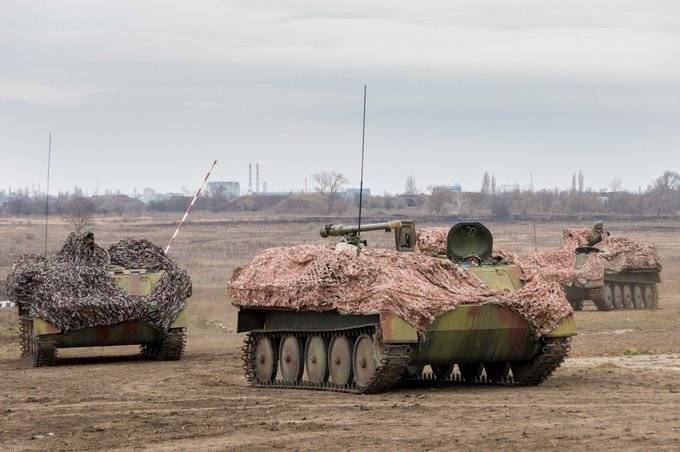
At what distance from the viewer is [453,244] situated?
2200 centimetres

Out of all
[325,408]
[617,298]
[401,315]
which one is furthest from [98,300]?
[617,298]

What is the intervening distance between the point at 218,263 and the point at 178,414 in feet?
158

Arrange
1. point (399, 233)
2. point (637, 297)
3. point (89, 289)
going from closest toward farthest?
point (399, 233) → point (89, 289) → point (637, 297)

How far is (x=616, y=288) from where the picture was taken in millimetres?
45750

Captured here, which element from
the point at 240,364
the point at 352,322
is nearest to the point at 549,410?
the point at 352,322

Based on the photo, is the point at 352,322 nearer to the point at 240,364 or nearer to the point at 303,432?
the point at 303,432

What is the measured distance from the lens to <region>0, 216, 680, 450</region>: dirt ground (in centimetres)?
1520

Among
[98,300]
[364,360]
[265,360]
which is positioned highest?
[98,300]

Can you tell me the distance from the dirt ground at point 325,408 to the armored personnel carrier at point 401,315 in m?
0.56

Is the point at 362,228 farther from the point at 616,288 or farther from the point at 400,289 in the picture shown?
the point at 616,288

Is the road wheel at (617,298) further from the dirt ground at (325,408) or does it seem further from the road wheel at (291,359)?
the road wheel at (291,359)

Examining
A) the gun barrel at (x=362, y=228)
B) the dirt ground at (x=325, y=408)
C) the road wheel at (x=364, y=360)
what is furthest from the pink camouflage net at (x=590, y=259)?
the road wheel at (x=364, y=360)

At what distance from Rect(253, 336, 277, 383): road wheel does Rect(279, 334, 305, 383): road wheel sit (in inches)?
10.6

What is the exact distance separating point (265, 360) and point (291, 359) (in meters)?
0.85
